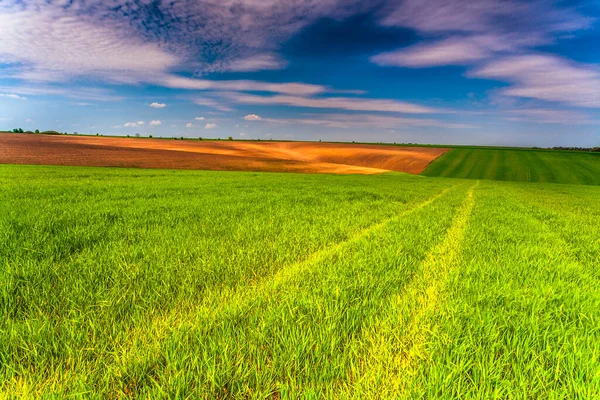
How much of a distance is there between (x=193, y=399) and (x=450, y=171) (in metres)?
71.7

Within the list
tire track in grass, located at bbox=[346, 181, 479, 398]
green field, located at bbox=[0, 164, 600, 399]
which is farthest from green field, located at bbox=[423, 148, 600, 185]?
tire track in grass, located at bbox=[346, 181, 479, 398]

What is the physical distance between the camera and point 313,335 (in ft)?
8.79

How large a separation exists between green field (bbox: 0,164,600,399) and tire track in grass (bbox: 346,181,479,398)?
0.6 inches

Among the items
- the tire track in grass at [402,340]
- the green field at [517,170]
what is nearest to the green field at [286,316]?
the tire track in grass at [402,340]

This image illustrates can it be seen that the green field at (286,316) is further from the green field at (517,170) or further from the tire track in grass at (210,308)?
the green field at (517,170)

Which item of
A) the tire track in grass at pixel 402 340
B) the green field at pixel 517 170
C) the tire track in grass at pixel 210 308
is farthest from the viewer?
the green field at pixel 517 170

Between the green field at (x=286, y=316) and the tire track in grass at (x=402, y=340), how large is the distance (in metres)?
0.02

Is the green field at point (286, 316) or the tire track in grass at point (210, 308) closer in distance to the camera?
the green field at point (286, 316)

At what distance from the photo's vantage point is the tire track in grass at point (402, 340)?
2.12 meters

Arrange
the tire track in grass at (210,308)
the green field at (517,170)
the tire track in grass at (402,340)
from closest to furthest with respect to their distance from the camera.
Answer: the tire track in grass at (402,340)
the tire track in grass at (210,308)
the green field at (517,170)

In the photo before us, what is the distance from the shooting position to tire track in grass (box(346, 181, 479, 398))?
2115mm

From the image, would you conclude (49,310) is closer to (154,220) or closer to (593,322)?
(154,220)

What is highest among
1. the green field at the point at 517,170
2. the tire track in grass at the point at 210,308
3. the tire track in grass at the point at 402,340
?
the green field at the point at 517,170

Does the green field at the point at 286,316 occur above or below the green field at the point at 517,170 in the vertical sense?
below
